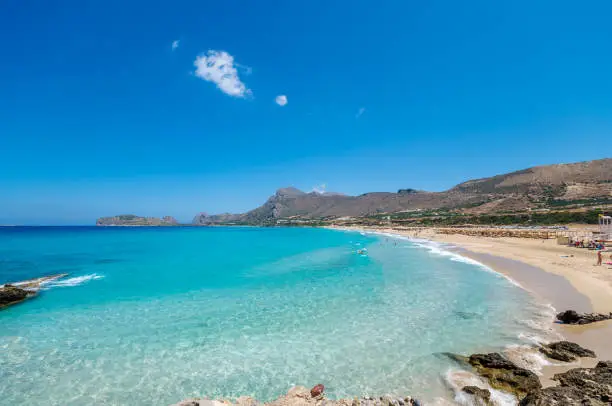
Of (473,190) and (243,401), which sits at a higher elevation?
(473,190)

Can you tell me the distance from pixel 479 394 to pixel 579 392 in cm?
201

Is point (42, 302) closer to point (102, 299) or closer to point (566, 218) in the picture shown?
point (102, 299)

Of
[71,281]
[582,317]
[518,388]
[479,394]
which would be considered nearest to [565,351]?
[518,388]

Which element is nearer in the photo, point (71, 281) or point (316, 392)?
point (316, 392)

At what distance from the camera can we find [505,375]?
26.4ft

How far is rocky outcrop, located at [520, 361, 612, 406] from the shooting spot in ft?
18.0

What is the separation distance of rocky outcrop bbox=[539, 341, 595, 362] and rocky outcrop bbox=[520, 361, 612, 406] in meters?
2.17

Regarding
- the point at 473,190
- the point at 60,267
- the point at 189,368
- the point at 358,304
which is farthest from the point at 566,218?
the point at 473,190

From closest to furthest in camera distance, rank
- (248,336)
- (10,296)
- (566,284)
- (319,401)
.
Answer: (319,401), (248,336), (10,296), (566,284)

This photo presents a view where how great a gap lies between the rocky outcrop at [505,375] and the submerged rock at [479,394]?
2.34 feet

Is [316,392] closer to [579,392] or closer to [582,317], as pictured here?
[579,392]

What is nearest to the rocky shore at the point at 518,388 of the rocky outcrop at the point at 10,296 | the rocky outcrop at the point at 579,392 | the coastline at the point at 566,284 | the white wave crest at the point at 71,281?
the rocky outcrop at the point at 579,392

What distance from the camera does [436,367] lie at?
9.23 metres

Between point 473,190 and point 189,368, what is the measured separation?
655ft
